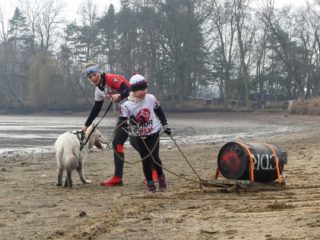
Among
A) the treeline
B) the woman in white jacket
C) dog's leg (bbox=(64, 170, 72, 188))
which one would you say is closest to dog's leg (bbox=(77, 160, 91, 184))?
dog's leg (bbox=(64, 170, 72, 188))

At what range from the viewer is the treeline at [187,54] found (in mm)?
62531

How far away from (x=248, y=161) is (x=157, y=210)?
212 cm

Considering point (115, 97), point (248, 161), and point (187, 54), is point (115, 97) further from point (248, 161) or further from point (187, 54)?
point (187, 54)

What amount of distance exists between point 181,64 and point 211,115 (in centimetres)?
1158

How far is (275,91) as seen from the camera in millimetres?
72875

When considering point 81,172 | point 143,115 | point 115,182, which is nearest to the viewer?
point 143,115

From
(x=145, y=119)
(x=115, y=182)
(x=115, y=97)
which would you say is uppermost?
(x=115, y=97)

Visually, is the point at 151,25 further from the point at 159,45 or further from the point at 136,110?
the point at 136,110

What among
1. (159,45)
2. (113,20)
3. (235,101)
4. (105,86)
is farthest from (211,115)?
(105,86)

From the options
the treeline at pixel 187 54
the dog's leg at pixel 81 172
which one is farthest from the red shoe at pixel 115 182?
the treeline at pixel 187 54

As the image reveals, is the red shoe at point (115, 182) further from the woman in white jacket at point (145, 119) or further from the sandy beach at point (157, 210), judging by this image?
the woman in white jacket at point (145, 119)

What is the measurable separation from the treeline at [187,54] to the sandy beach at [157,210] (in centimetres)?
5275

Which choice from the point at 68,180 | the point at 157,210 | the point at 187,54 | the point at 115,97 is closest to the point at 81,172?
the point at 68,180

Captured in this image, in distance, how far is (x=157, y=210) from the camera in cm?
675
